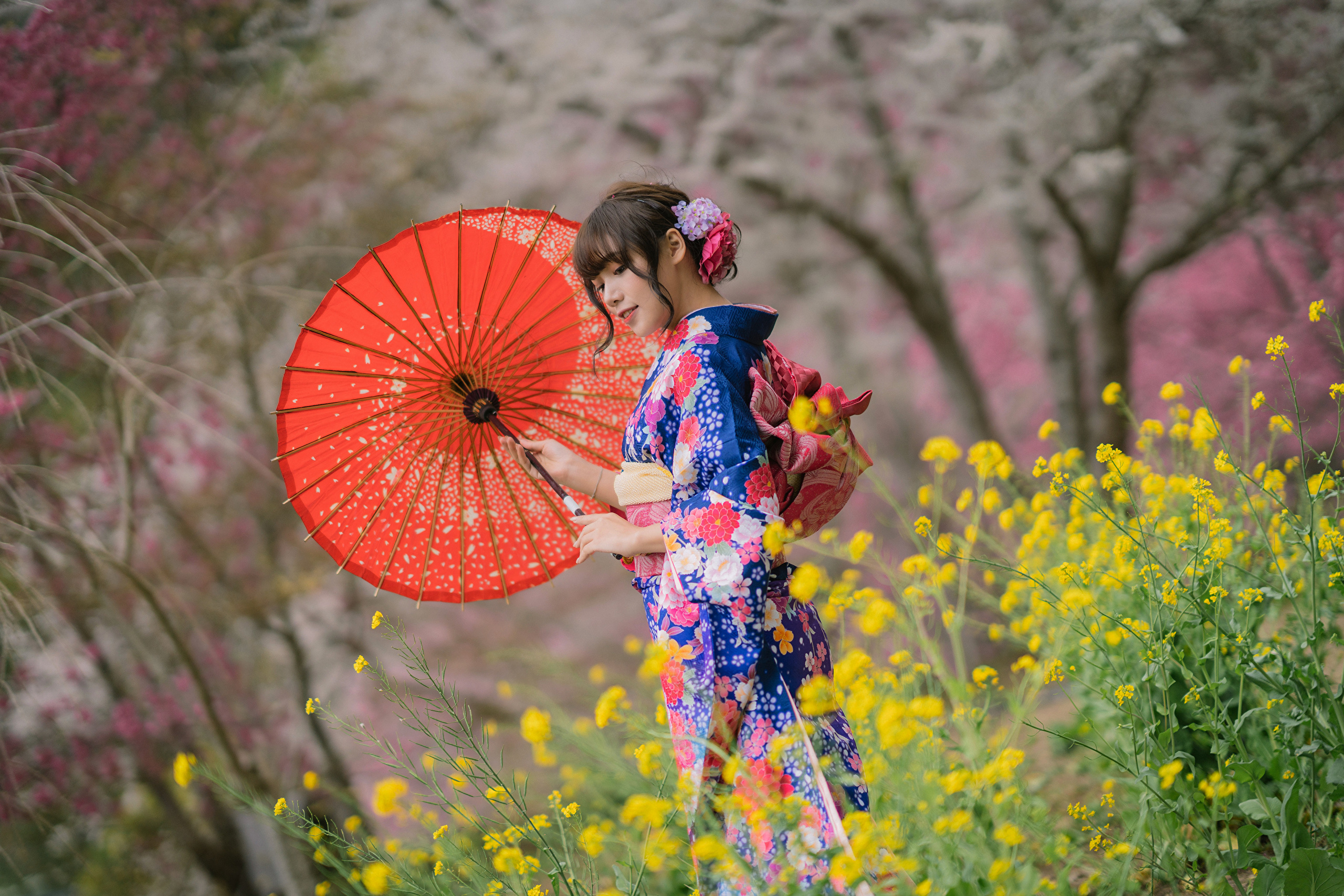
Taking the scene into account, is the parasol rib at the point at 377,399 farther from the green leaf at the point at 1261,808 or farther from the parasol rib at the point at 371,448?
the green leaf at the point at 1261,808

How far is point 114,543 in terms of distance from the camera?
3521 millimetres

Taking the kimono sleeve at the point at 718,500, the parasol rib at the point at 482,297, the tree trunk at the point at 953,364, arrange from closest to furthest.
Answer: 1. the kimono sleeve at the point at 718,500
2. the parasol rib at the point at 482,297
3. the tree trunk at the point at 953,364

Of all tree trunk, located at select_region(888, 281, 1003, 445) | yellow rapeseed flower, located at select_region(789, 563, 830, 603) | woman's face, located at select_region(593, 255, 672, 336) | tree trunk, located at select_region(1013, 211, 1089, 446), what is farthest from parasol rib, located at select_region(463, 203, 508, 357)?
tree trunk, located at select_region(1013, 211, 1089, 446)

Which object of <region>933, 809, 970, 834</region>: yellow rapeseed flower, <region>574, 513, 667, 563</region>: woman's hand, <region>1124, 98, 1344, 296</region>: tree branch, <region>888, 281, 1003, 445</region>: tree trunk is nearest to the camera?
<region>933, 809, 970, 834</region>: yellow rapeseed flower

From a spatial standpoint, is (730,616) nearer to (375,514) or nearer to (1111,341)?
(375,514)

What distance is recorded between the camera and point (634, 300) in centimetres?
132

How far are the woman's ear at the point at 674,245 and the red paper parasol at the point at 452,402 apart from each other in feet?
1.34

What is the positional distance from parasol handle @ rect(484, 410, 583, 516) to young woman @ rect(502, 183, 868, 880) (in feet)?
0.44

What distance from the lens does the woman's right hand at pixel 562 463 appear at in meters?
1.55

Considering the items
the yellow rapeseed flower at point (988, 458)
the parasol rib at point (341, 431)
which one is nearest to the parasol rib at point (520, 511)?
the parasol rib at point (341, 431)

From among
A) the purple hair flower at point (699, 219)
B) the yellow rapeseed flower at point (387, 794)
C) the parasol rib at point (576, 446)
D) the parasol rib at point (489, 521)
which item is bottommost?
the yellow rapeseed flower at point (387, 794)

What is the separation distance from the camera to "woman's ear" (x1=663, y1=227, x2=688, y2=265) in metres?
1.33

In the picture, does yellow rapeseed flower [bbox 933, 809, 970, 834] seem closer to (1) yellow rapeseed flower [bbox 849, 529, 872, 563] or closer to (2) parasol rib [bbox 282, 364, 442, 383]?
(1) yellow rapeseed flower [bbox 849, 529, 872, 563]

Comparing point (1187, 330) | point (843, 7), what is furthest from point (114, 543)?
point (1187, 330)
